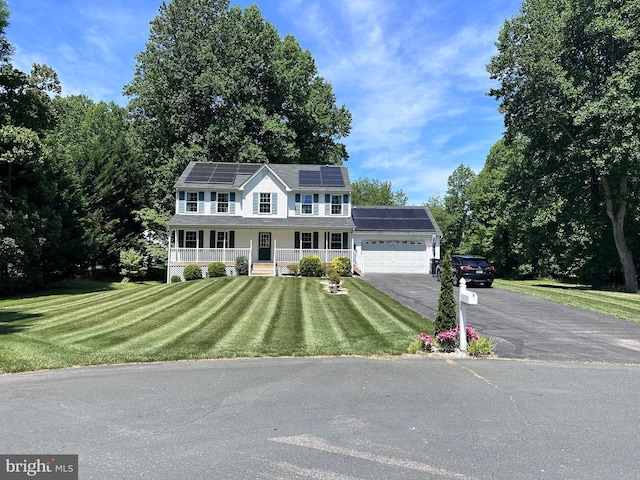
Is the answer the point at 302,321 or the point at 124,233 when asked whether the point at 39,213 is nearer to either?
the point at 124,233

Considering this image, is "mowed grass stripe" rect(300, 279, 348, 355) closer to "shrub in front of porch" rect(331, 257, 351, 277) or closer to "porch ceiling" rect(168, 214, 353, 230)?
"shrub in front of porch" rect(331, 257, 351, 277)

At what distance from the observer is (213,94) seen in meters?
35.8

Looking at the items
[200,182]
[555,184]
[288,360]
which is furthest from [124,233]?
[555,184]

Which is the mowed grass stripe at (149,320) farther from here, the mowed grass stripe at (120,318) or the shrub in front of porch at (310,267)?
the shrub in front of porch at (310,267)

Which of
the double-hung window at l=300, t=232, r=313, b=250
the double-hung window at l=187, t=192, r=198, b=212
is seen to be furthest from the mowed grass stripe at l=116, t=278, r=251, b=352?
the double-hung window at l=187, t=192, r=198, b=212

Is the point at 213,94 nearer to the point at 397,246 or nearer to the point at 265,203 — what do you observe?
the point at 265,203

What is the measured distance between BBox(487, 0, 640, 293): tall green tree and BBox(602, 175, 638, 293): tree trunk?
53 mm

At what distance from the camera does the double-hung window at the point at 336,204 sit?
30156 millimetres

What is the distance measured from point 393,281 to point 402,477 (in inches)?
830

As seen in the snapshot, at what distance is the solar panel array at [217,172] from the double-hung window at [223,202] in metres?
1.00

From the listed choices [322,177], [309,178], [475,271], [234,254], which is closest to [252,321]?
[475,271]

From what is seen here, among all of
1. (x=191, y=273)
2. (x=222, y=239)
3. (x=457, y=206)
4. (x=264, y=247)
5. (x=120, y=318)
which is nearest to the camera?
(x=120, y=318)

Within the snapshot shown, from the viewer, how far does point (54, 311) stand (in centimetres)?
1503

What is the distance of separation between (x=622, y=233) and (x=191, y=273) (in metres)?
26.6
